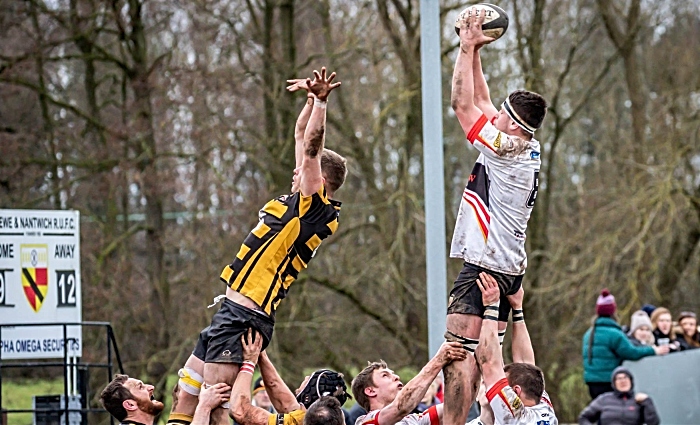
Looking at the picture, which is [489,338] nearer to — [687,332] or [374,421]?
[374,421]

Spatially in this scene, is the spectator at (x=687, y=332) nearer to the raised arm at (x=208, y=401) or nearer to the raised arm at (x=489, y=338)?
the raised arm at (x=489, y=338)

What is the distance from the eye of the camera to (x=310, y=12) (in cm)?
2075

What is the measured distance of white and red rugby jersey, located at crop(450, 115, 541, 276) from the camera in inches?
252

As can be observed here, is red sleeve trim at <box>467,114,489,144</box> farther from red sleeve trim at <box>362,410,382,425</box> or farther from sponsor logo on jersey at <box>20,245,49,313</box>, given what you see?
sponsor logo on jersey at <box>20,245,49,313</box>

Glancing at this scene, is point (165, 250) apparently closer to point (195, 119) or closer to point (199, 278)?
point (199, 278)

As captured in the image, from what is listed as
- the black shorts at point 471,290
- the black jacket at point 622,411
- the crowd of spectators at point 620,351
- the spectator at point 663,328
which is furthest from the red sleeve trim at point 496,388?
the spectator at point 663,328

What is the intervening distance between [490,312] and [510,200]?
69cm

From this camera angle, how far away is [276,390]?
294 inches

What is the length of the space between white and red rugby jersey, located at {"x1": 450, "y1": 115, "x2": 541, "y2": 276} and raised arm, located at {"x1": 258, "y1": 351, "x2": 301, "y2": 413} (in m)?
1.74

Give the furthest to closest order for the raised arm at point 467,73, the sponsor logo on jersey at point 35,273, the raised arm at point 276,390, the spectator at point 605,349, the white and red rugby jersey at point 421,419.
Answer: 1. the sponsor logo on jersey at point 35,273
2. the spectator at point 605,349
3. the raised arm at point 276,390
4. the white and red rugby jersey at point 421,419
5. the raised arm at point 467,73

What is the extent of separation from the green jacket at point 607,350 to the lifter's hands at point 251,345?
19.9ft

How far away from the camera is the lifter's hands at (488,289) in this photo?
641cm

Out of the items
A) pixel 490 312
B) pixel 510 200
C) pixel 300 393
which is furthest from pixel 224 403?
pixel 510 200

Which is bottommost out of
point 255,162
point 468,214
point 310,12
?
point 468,214
